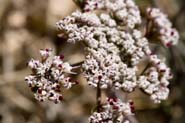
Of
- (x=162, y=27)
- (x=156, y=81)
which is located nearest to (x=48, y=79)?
(x=156, y=81)

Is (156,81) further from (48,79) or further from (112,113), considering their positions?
(48,79)

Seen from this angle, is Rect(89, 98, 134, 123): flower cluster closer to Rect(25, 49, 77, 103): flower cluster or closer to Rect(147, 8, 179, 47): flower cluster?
Rect(25, 49, 77, 103): flower cluster

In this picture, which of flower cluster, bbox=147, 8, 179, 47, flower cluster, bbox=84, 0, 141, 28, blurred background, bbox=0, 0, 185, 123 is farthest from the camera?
blurred background, bbox=0, 0, 185, 123

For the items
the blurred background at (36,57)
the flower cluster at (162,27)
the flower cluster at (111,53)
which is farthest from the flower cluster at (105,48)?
the blurred background at (36,57)

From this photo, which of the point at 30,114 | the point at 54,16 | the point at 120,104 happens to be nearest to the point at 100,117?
the point at 120,104

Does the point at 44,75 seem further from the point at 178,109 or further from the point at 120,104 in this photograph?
the point at 178,109

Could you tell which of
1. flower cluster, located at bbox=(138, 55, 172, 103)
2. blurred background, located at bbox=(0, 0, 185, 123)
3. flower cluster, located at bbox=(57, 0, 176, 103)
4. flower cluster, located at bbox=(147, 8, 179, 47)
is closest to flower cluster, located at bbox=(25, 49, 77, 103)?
flower cluster, located at bbox=(57, 0, 176, 103)

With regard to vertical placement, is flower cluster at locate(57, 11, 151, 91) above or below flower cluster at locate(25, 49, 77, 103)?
above
